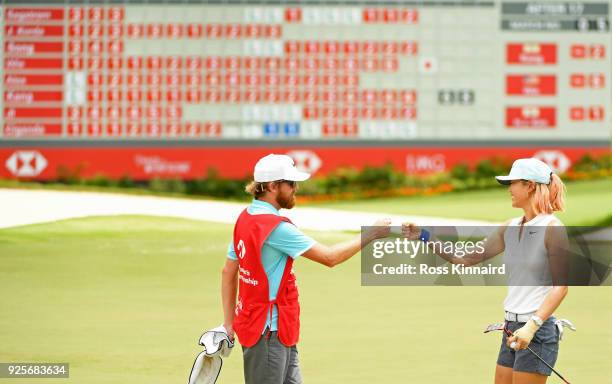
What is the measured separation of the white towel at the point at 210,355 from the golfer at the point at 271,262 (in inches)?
9.8

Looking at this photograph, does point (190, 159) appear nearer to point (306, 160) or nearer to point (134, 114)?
point (134, 114)

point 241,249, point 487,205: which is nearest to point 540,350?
point 241,249

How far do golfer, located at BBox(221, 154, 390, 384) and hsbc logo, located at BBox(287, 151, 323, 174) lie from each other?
21.1m

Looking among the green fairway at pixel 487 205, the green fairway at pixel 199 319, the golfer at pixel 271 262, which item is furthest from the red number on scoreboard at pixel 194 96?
the golfer at pixel 271 262

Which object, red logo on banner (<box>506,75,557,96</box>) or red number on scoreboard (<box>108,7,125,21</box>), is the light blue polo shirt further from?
red logo on banner (<box>506,75,557,96</box>)

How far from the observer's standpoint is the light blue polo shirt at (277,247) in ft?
19.5

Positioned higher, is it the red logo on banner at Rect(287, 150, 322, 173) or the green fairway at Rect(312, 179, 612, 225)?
the red logo on banner at Rect(287, 150, 322, 173)

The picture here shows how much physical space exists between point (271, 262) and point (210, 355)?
657 mm

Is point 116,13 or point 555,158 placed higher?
point 116,13

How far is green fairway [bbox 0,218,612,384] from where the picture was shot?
9.79 metres

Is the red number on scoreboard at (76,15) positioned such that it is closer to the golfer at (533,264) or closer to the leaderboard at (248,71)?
the leaderboard at (248,71)

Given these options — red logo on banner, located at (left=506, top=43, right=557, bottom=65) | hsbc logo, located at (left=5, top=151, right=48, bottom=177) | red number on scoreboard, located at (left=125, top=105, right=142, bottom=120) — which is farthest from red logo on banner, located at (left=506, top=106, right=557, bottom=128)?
hsbc logo, located at (left=5, top=151, right=48, bottom=177)

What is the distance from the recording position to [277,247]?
236 inches

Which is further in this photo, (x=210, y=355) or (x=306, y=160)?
(x=306, y=160)
